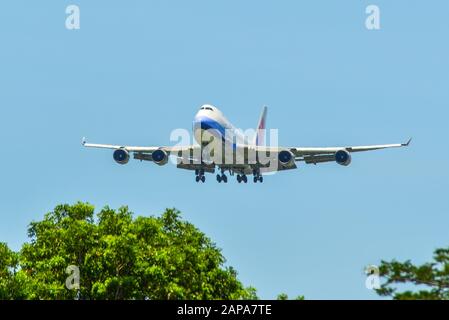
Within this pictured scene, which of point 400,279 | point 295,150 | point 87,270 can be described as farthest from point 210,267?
point 400,279

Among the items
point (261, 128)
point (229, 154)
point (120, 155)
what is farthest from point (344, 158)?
point (261, 128)

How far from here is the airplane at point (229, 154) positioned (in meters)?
98.8

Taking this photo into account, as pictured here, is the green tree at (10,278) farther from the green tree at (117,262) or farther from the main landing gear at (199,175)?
the main landing gear at (199,175)

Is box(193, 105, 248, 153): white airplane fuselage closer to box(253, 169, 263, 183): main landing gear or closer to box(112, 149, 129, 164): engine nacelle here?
box(253, 169, 263, 183): main landing gear

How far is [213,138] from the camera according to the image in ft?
318

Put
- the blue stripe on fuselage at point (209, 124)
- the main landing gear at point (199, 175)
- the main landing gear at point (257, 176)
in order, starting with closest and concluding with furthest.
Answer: the blue stripe on fuselage at point (209, 124) < the main landing gear at point (199, 175) < the main landing gear at point (257, 176)

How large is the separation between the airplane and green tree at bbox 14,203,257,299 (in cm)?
1281

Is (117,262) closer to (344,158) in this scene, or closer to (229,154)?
(229,154)

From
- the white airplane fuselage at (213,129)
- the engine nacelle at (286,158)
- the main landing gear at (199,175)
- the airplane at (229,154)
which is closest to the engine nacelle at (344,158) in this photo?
the airplane at (229,154)

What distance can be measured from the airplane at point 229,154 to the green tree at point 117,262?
12.8 metres

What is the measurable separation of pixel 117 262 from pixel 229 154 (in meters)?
20.6

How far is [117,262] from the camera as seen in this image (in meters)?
Result: 82.6

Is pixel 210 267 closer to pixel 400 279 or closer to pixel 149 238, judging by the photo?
pixel 149 238
